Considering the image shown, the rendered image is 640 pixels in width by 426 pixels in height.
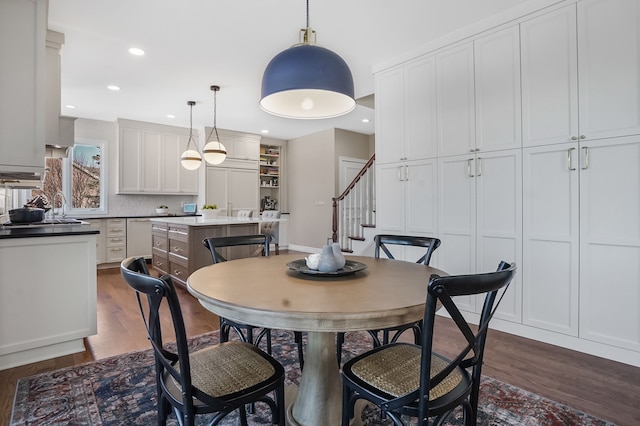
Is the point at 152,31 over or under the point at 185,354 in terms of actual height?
over

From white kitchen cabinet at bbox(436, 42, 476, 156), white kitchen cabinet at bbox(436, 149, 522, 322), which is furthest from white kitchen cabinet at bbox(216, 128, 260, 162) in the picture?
white kitchen cabinet at bbox(436, 149, 522, 322)

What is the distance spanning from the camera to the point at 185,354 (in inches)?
43.0

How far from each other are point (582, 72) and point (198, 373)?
10.5 ft

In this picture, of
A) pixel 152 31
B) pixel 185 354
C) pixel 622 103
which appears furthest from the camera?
pixel 152 31

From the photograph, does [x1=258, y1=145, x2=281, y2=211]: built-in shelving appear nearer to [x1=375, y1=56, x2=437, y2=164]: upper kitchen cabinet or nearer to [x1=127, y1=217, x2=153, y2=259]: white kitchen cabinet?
[x1=127, y1=217, x2=153, y2=259]: white kitchen cabinet

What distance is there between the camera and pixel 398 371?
51.4 inches

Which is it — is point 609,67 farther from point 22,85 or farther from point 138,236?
point 138,236

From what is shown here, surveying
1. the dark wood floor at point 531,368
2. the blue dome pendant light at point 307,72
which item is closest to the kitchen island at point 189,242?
the dark wood floor at point 531,368

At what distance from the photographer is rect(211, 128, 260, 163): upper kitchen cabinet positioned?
7281mm

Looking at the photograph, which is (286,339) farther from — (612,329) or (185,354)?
(612,329)

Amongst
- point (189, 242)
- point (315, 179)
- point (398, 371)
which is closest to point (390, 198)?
point (189, 242)

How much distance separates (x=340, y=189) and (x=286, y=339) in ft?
15.6

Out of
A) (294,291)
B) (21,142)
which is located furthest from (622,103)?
(21,142)

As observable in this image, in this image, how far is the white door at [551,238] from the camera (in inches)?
103
